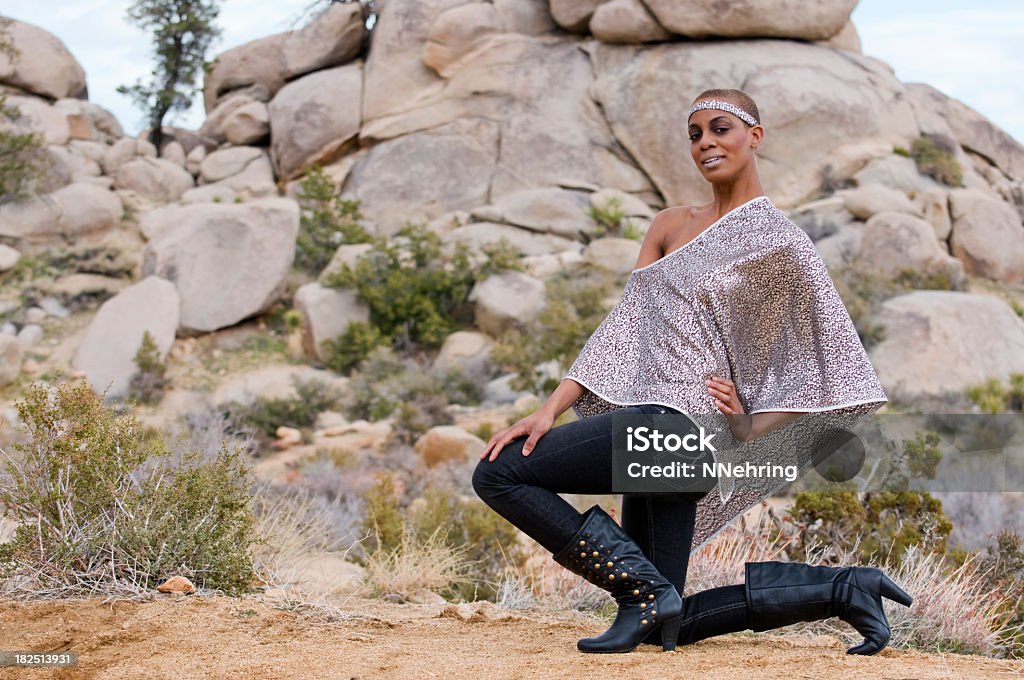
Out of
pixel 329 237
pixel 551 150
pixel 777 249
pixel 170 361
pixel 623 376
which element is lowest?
pixel 170 361

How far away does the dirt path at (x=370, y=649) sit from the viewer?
112 inches

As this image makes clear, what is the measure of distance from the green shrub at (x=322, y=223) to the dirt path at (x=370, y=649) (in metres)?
15.6

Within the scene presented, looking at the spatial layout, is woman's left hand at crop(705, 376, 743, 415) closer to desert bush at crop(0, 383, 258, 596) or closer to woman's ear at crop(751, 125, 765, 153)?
woman's ear at crop(751, 125, 765, 153)

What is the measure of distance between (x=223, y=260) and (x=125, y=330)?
1.94 metres

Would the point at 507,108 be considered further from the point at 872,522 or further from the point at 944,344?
the point at 872,522

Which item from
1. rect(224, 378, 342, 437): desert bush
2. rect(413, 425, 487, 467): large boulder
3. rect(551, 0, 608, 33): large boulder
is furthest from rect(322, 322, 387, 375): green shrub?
rect(551, 0, 608, 33): large boulder

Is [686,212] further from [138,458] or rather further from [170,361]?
[170,361]

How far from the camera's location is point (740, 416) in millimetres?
3125

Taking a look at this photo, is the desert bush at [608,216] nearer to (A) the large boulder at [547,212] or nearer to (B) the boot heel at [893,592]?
(A) the large boulder at [547,212]

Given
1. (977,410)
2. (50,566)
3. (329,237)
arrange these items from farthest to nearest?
(329,237), (977,410), (50,566)

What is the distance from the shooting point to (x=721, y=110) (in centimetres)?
317

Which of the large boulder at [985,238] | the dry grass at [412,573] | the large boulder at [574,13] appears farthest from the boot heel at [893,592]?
the large boulder at [574,13]

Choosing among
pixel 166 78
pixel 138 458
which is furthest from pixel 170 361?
pixel 138 458

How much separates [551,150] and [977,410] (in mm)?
10810
